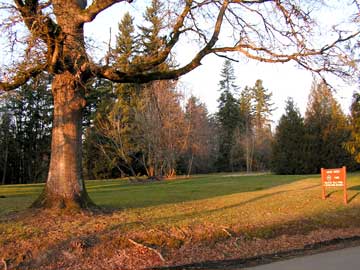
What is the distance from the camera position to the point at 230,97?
8706cm

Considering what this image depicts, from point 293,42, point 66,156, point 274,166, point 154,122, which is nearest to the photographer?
point 66,156

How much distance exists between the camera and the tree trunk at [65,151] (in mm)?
12062

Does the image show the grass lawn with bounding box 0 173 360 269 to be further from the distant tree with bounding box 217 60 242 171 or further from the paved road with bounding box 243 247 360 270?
the distant tree with bounding box 217 60 242 171

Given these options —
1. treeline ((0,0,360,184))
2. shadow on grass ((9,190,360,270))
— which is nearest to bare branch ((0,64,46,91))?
shadow on grass ((9,190,360,270))

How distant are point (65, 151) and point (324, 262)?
750 centimetres

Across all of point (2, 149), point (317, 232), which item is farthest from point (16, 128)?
point (317, 232)

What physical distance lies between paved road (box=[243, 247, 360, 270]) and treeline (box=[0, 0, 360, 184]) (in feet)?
59.5

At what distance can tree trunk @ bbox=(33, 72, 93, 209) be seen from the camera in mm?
12062

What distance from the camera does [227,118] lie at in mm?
83750

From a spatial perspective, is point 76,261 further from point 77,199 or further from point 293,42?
point 293,42

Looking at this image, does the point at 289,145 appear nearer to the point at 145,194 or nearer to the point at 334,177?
the point at 145,194

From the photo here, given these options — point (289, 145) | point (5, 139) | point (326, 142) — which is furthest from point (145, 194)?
point (5, 139)

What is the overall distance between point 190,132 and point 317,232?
36.4 m

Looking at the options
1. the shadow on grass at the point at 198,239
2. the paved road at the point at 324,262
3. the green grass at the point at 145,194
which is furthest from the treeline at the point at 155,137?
the paved road at the point at 324,262
